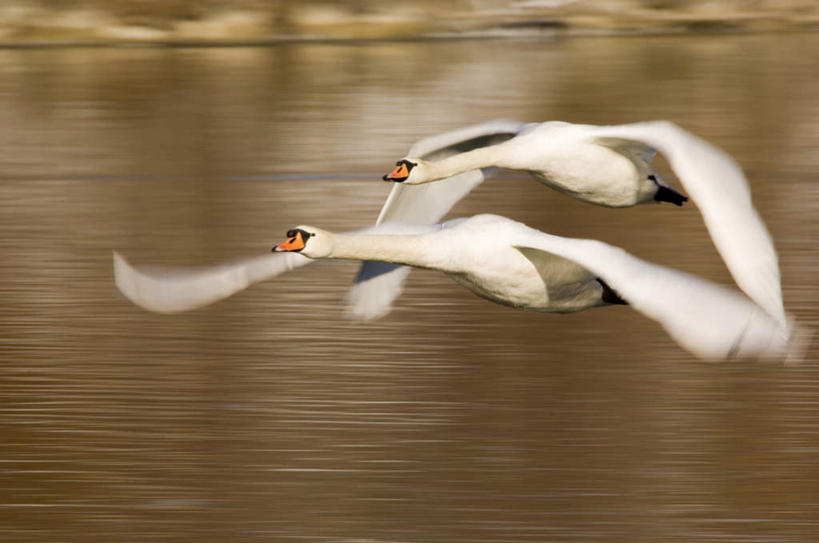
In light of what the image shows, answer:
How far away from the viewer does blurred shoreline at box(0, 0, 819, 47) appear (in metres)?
23.2

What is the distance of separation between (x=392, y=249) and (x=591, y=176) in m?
1.01

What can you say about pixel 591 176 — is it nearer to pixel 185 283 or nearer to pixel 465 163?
pixel 465 163

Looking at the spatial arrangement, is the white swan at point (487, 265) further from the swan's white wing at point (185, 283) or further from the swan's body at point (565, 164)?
the swan's body at point (565, 164)

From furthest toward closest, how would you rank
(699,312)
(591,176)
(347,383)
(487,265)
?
(347,383)
(591,176)
(487,265)
(699,312)

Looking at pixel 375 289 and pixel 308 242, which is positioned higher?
pixel 375 289

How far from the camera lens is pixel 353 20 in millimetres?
23250

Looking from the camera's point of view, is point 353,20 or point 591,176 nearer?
point 591,176

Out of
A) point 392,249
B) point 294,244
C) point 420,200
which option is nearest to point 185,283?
point 294,244

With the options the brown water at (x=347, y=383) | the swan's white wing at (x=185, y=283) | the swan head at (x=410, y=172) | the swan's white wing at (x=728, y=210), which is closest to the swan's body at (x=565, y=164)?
the swan head at (x=410, y=172)

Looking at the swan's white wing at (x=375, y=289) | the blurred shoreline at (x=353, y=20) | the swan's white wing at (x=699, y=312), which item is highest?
the blurred shoreline at (x=353, y=20)

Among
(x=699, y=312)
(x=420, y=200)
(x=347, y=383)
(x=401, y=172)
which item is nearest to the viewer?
(x=699, y=312)

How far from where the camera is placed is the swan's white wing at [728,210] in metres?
5.53

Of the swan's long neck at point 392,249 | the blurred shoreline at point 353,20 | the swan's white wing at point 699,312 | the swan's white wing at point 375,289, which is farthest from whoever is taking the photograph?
the blurred shoreline at point 353,20

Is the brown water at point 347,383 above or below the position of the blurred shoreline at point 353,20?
below
